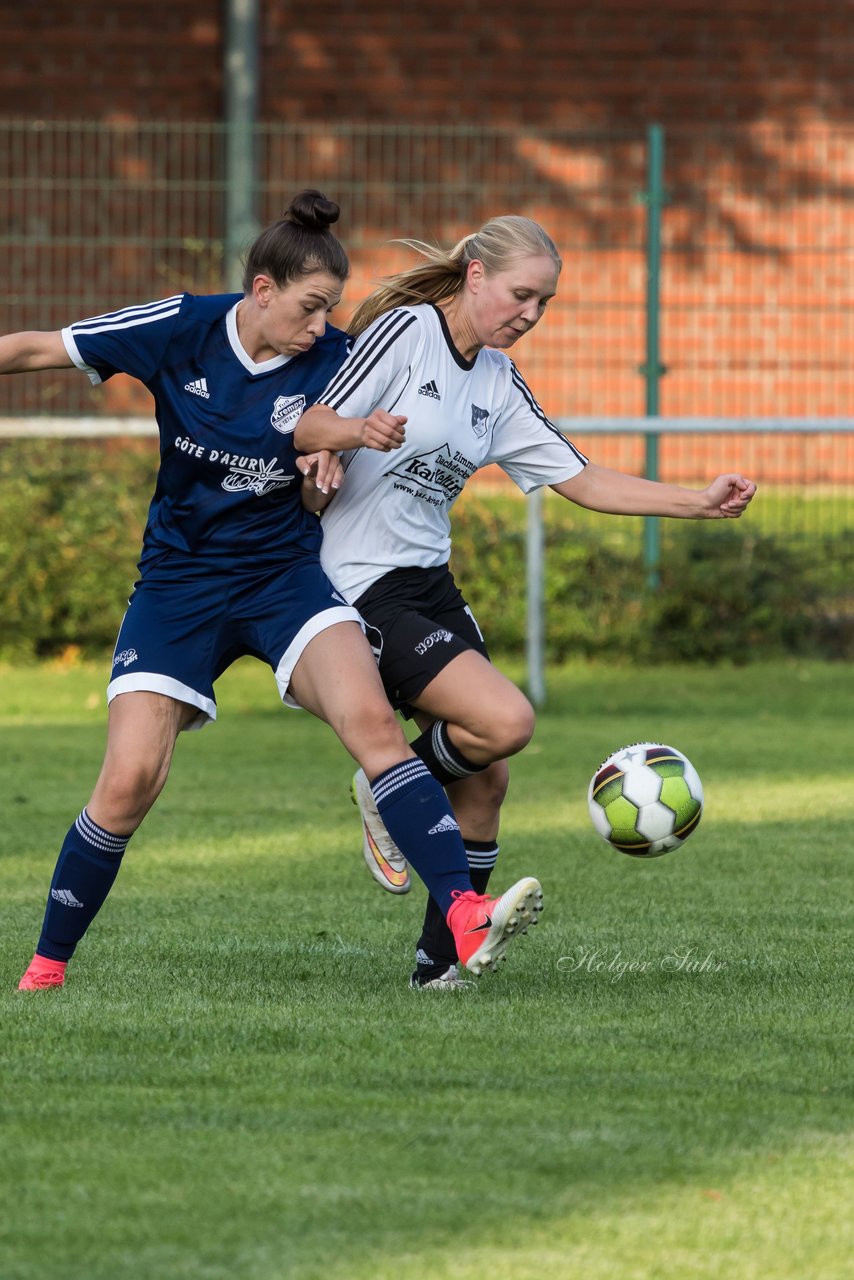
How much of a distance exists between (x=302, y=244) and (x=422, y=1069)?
6.15 ft

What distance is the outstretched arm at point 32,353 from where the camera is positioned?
4.49 metres

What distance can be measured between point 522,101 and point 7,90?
14.3ft

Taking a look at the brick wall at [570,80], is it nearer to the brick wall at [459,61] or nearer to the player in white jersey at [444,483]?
the brick wall at [459,61]

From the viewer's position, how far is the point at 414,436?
186 inches

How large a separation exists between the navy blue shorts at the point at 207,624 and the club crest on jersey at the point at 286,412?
34 centimetres

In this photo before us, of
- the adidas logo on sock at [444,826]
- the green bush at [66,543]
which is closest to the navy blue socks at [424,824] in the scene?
the adidas logo on sock at [444,826]

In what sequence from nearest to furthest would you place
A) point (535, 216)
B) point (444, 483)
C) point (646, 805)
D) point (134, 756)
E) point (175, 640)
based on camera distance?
1. point (134, 756)
2. point (175, 640)
3. point (444, 483)
4. point (646, 805)
5. point (535, 216)

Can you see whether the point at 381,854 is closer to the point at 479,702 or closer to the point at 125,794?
the point at 479,702

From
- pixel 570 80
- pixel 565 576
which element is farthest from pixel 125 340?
pixel 570 80

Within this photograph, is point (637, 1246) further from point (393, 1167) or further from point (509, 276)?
point (509, 276)

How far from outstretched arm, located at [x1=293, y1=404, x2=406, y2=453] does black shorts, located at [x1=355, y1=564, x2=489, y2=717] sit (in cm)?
46

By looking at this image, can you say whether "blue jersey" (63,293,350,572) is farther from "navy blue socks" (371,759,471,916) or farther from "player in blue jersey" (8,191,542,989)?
"navy blue socks" (371,759,471,916)

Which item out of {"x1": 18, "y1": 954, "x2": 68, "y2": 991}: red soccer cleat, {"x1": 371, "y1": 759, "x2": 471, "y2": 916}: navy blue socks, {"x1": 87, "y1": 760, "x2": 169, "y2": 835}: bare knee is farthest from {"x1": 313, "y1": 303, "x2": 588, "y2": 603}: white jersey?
{"x1": 18, "y1": 954, "x2": 68, "y2": 991}: red soccer cleat

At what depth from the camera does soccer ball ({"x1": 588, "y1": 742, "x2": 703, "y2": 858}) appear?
5.04 metres
